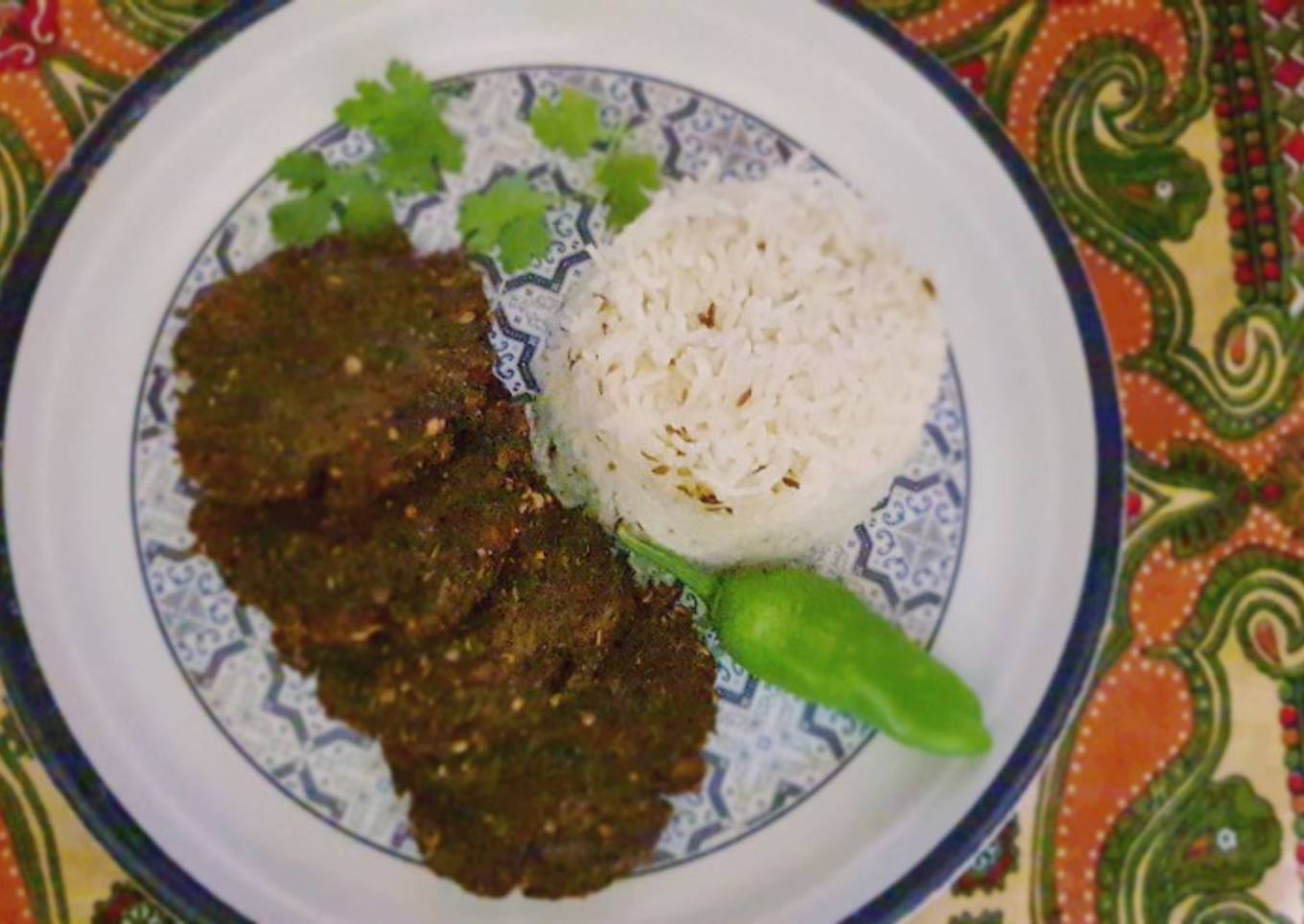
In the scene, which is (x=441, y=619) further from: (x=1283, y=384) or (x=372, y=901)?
(x=1283, y=384)

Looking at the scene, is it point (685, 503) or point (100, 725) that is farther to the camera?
point (100, 725)

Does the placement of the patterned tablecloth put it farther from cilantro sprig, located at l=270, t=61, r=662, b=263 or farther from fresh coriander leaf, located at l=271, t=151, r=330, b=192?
fresh coriander leaf, located at l=271, t=151, r=330, b=192

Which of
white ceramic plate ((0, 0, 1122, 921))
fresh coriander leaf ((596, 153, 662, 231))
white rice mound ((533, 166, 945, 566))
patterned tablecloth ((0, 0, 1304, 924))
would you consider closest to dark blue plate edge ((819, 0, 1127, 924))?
white ceramic plate ((0, 0, 1122, 921))

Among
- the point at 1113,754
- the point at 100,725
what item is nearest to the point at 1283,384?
the point at 1113,754

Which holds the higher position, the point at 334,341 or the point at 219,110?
the point at 219,110

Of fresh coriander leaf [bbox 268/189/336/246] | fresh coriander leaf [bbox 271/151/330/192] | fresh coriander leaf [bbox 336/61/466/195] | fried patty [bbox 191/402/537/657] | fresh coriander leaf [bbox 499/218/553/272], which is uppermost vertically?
fresh coriander leaf [bbox 336/61/466/195]

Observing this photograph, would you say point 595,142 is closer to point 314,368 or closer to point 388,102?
point 388,102
